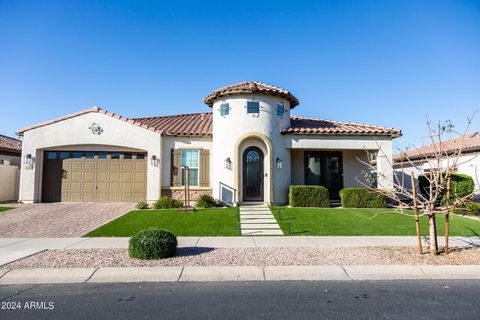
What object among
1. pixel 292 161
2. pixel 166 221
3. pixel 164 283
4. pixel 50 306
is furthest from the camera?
pixel 292 161

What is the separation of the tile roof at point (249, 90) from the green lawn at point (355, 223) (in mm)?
5997

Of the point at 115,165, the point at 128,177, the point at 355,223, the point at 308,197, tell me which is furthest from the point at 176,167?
the point at 355,223

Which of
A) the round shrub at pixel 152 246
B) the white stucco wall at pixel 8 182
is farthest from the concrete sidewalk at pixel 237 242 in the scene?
the white stucco wall at pixel 8 182

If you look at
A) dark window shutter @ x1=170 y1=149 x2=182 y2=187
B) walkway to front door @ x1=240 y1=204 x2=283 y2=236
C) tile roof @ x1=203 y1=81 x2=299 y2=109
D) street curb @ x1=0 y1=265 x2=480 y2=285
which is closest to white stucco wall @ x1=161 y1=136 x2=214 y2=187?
dark window shutter @ x1=170 y1=149 x2=182 y2=187

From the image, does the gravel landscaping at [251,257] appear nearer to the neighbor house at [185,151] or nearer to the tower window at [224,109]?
the neighbor house at [185,151]

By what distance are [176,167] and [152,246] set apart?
9.27m

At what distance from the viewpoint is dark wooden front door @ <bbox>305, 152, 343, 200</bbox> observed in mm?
16406

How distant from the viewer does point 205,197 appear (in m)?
14.1

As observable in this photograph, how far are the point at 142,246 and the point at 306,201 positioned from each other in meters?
9.34

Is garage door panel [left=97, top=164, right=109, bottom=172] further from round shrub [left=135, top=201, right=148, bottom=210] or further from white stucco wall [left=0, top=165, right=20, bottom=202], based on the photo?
white stucco wall [left=0, top=165, right=20, bottom=202]

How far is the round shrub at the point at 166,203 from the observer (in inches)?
550

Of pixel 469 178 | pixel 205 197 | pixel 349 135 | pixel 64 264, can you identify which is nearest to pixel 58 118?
pixel 205 197

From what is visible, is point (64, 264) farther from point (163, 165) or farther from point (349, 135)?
point (349, 135)

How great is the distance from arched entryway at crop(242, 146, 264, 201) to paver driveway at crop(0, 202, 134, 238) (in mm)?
5828
